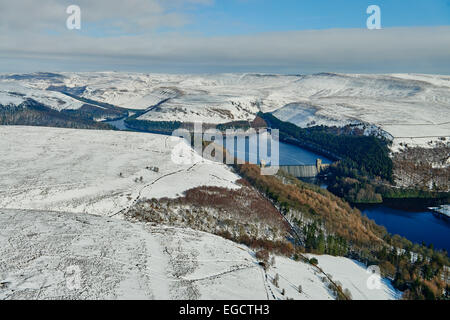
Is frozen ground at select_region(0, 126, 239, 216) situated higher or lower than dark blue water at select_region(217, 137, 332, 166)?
higher

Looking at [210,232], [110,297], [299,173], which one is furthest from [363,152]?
[110,297]

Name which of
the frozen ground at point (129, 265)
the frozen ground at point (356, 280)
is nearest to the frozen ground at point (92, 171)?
the frozen ground at point (129, 265)

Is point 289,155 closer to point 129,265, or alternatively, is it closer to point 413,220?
point 413,220

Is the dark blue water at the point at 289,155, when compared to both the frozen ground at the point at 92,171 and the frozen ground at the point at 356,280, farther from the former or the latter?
the frozen ground at the point at 356,280

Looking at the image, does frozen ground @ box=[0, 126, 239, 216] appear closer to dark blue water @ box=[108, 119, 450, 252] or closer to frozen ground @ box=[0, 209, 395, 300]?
frozen ground @ box=[0, 209, 395, 300]

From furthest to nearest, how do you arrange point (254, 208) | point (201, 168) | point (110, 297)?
point (201, 168) < point (254, 208) < point (110, 297)

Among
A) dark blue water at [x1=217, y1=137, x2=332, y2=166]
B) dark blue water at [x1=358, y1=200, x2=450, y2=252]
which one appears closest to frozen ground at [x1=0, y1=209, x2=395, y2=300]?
dark blue water at [x1=358, y1=200, x2=450, y2=252]
